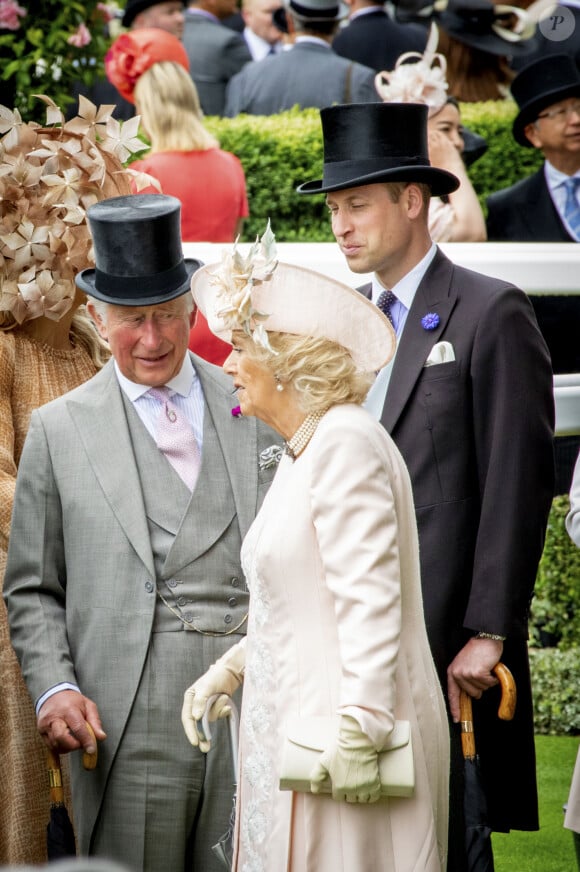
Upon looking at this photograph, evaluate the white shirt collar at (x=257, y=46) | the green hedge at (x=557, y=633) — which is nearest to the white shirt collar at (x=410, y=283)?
the green hedge at (x=557, y=633)

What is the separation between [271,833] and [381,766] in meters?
0.33

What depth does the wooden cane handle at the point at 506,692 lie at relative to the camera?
3.28 metres

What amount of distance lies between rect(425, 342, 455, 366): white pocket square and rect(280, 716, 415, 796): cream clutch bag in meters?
1.12

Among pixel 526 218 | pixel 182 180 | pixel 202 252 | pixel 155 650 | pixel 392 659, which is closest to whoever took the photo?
pixel 392 659

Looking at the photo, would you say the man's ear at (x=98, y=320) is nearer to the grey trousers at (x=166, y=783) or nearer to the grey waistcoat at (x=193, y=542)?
the grey waistcoat at (x=193, y=542)

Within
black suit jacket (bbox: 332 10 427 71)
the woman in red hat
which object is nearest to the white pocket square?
the woman in red hat

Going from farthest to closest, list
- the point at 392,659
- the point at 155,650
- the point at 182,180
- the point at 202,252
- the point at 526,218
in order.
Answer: the point at 526,218 → the point at 182,180 → the point at 202,252 → the point at 155,650 → the point at 392,659

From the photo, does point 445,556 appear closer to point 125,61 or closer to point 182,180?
point 182,180

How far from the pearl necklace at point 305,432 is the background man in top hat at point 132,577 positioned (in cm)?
59

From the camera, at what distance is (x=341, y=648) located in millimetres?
2844

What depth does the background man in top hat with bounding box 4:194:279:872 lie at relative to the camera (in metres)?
3.45

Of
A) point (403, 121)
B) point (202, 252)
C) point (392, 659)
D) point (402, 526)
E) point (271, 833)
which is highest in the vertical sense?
point (403, 121)

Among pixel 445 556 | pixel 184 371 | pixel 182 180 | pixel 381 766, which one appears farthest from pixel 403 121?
pixel 182 180

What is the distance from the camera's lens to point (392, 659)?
2820mm
